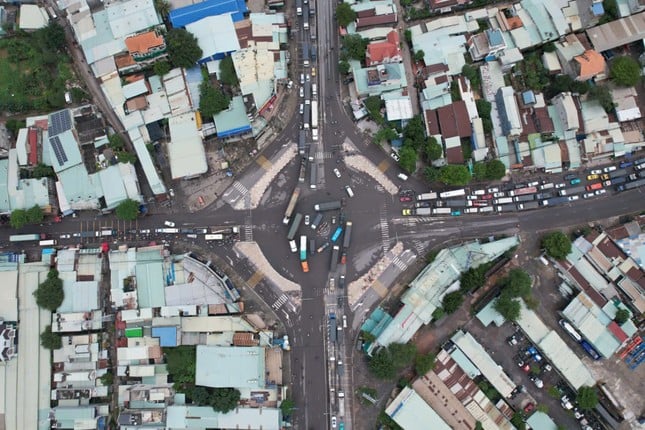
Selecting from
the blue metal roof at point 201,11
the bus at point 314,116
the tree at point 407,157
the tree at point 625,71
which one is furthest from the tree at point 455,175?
the blue metal roof at point 201,11

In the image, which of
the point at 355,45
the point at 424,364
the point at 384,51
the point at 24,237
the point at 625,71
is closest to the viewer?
the point at 424,364

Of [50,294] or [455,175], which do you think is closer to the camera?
[455,175]

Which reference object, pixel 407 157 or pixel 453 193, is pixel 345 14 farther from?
pixel 453 193

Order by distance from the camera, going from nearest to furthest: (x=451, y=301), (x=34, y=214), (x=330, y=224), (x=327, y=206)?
(x=451, y=301)
(x=34, y=214)
(x=327, y=206)
(x=330, y=224)

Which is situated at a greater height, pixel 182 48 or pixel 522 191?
pixel 182 48

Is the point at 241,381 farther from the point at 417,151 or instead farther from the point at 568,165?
the point at 568,165

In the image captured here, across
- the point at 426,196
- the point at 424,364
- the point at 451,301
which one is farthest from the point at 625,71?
the point at 424,364

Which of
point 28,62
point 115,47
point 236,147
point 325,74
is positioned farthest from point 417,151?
point 28,62
